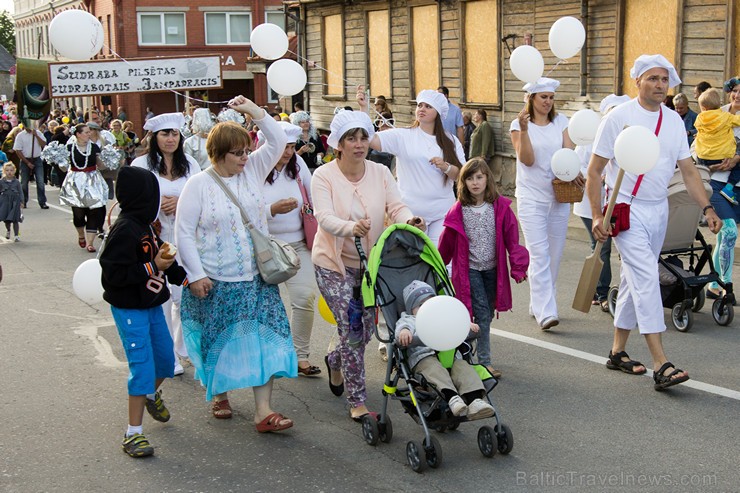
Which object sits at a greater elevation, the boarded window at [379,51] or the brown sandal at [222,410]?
the boarded window at [379,51]

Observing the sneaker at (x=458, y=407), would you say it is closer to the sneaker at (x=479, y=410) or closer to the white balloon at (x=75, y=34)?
the sneaker at (x=479, y=410)

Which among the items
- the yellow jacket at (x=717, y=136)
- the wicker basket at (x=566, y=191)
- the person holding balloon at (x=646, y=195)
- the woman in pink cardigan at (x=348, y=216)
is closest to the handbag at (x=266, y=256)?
the woman in pink cardigan at (x=348, y=216)

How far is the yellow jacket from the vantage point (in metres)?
9.89

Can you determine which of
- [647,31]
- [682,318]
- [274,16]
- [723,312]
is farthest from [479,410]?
[274,16]

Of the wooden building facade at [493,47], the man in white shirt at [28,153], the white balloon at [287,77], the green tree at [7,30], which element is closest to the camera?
the white balloon at [287,77]

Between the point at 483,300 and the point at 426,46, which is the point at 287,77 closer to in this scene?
the point at 483,300

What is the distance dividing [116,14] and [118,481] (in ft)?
149

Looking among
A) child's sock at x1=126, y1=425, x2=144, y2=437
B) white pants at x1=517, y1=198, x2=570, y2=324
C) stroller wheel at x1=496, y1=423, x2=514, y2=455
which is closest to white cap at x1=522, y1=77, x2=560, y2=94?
white pants at x1=517, y1=198, x2=570, y2=324

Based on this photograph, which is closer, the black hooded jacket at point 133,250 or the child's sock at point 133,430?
the black hooded jacket at point 133,250

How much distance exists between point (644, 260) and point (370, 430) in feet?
7.55

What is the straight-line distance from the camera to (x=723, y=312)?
859 centimetres

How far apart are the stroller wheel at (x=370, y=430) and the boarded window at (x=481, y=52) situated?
623 inches

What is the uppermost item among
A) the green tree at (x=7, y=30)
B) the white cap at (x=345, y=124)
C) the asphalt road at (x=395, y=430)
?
the green tree at (x=7, y=30)

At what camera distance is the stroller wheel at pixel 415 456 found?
538 cm
